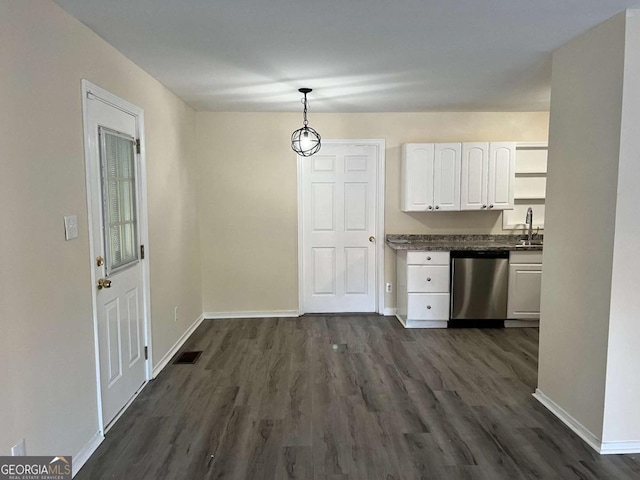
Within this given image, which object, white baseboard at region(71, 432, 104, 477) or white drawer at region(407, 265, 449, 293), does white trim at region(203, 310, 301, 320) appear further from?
white baseboard at region(71, 432, 104, 477)

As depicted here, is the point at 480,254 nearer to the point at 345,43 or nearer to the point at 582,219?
the point at 582,219

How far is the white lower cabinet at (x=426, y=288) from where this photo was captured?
454 centimetres

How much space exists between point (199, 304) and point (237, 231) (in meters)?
0.97

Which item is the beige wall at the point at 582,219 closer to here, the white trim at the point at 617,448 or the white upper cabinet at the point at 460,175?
the white trim at the point at 617,448

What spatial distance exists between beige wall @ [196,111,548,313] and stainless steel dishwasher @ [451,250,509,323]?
2.15 ft

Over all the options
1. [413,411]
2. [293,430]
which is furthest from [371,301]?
[293,430]

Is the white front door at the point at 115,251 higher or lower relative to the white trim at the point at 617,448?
higher

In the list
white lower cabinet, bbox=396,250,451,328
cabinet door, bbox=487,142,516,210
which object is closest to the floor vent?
white lower cabinet, bbox=396,250,451,328

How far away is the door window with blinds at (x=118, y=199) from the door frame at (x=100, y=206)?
0.35 feet

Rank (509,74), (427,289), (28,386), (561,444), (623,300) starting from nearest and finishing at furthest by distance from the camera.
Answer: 1. (28,386)
2. (623,300)
3. (561,444)
4. (509,74)
5. (427,289)

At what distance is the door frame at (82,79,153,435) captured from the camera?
2.37 m

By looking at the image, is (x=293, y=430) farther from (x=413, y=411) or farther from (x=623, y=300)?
(x=623, y=300)

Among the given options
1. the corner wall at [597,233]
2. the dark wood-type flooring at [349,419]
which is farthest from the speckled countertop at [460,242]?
the corner wall at [597,233]

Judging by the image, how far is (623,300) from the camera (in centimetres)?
230
